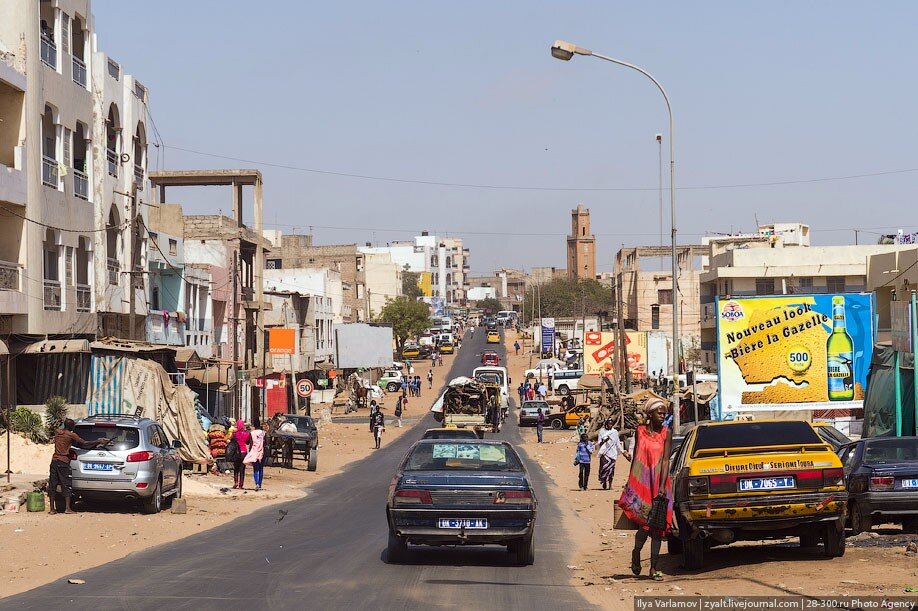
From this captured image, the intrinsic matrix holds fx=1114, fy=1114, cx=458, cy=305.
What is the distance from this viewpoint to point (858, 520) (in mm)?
15156

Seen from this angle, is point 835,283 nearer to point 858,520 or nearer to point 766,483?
point 858,520

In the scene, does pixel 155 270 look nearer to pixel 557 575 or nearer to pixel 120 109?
pixel 120 109

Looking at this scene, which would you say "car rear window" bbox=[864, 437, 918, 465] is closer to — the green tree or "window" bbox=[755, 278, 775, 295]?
"window" bbox=[755, 278, 775, 295]

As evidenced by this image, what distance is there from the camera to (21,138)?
29.6 metres

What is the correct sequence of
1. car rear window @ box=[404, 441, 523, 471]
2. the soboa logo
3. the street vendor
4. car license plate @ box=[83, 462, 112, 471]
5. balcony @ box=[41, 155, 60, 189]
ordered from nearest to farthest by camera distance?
car rear window @ box=[404, 441, 523, 471] < the street vendor < car license plate @ box=[83, 462, 112, 471] < balcony @ box=[41, 155, 60, 189] < the soboa logo

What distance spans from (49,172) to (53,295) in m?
3.45

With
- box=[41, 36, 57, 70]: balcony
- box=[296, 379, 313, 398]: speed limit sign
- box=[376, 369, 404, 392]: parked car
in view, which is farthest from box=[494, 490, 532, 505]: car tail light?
box=[376, 369, 404, 392]: parked car

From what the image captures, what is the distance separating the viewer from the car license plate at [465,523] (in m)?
12.8

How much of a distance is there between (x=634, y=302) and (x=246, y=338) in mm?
45017

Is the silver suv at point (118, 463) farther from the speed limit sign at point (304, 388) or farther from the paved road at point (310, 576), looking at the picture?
the speed limit sign at point (304, 388)

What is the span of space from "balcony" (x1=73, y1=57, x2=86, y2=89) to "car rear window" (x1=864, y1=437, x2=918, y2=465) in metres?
25.8

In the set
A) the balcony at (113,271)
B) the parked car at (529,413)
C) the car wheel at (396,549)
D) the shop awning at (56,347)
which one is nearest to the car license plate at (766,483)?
the car wheel at (396,549)

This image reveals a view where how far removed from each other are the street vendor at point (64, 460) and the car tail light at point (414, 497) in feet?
27.8

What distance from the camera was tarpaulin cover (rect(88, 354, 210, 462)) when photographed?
30172 millimetres
